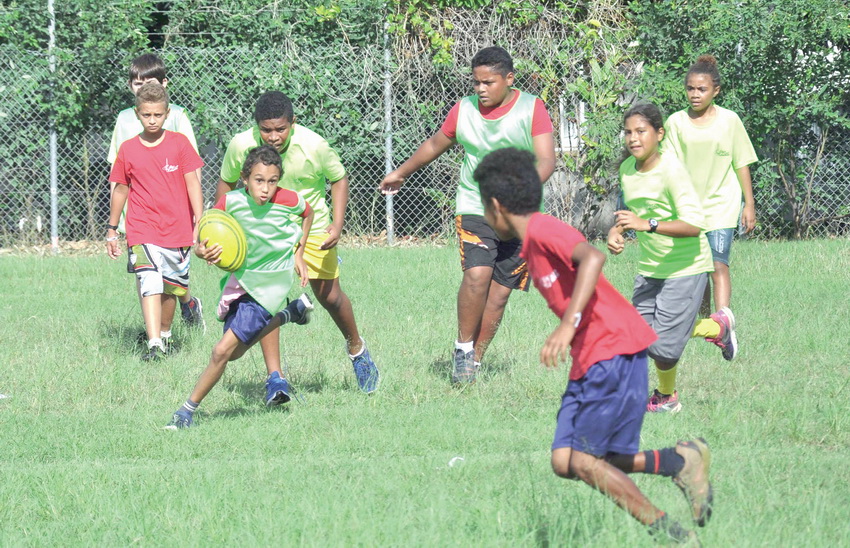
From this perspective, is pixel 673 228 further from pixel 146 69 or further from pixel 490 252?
pixel 146 69

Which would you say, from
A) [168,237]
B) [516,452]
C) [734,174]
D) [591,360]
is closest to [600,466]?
[591,360]

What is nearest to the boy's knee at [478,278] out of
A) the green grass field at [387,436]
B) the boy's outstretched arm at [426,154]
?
the green grass field at [387,436]

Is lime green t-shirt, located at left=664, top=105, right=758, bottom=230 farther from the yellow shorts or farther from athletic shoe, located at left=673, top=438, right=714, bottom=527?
athletic shoe, located at left=673, top=438, right=714, bottom=527

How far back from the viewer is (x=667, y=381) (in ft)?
21.3

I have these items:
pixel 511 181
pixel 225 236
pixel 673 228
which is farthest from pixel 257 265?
pixel 511 181

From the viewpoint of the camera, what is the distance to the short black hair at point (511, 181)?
418cm

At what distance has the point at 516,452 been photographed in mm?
5680

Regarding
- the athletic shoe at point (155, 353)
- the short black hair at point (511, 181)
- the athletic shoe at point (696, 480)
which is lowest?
the athletic shoe at point (155, 353)

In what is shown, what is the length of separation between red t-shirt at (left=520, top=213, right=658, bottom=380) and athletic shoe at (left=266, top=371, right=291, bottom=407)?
285 cm

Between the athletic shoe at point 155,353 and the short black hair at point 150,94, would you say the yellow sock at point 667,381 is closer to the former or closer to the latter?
the athletic shoe at point 155,353

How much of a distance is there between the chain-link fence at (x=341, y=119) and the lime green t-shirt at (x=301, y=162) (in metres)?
6.18

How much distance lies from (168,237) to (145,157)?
0.64 m

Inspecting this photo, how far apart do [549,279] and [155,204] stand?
468 cm

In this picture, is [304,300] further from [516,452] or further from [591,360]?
[591,360]
